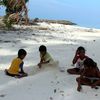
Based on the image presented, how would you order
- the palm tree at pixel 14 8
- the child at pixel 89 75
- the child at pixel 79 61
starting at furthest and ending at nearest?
the palm tree at pixel 14 8
the child at pixel 79 61
the child at pixel 89 75

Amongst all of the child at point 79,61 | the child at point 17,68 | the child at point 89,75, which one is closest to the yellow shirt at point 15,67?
the child at point 17,68

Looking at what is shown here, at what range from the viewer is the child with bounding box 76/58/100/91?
8055 mm

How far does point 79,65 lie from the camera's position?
9641mm

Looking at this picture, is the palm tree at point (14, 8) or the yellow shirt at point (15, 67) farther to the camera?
A: the palm tree at point (14, 8)

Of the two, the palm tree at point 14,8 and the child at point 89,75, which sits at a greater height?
the palm tree at point 14,8

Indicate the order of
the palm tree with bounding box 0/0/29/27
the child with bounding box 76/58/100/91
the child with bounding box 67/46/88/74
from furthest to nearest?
1. the palm tree with bounding box 0/0/29/27
2. the child with bounding box 67/46/88/74
3. the child with bounding box 76/58/100/91

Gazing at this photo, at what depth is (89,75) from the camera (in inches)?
324

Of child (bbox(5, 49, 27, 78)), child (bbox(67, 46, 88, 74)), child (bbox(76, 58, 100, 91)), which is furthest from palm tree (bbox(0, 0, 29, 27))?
child (bbox(76, 58, 100, 91))

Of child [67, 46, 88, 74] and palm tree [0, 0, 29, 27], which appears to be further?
palm tree [0, 0, 29, 27]

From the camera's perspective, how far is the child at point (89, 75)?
8055 mm

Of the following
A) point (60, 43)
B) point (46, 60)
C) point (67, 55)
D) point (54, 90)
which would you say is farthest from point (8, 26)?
point (54, 90)

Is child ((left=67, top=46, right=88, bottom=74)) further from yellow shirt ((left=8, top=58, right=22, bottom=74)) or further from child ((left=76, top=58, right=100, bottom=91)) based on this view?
yellow shirt ((left=8, top=58, right=22, bottom=74))

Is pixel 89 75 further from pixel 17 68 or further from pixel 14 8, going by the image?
pixel 14 8

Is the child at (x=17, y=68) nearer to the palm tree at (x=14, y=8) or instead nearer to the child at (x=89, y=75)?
the child at (x=89, y=75)
